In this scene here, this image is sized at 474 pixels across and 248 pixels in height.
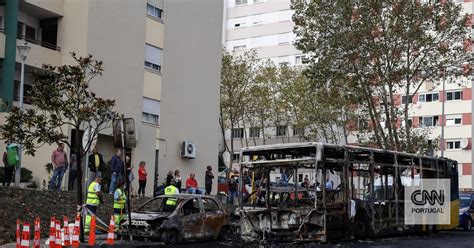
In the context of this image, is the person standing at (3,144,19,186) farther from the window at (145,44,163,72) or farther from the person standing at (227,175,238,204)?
the window at (145,44,163,72)

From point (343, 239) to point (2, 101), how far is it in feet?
51.8

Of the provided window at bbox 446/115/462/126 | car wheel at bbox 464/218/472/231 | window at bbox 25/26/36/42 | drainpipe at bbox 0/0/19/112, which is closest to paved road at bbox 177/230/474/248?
car wheel at bbox 464/218/472/231

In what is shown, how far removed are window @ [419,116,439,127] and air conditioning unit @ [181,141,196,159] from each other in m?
31.8

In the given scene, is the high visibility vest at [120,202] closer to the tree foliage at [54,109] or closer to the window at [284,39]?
the tree foliage at [54,109]

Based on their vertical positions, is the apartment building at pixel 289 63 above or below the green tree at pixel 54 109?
above

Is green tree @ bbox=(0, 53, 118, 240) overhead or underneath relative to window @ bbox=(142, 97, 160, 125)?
underneath

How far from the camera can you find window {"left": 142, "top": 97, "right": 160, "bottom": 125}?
1277 inches

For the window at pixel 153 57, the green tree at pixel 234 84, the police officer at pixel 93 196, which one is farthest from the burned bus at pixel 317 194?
the green tree at pixel 234 84

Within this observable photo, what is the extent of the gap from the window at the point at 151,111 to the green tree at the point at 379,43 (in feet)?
25.1

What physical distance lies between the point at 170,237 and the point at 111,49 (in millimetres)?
15448

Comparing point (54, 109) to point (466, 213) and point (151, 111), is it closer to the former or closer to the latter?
point (466, 213)

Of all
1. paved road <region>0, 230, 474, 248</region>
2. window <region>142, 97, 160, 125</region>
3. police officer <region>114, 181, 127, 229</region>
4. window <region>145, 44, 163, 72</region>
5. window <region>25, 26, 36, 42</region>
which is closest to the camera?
paved road <region>0, 230, 474, 248</region>

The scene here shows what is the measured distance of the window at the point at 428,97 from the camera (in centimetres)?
6144

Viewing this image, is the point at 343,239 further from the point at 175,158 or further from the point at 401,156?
the point at 175,158
